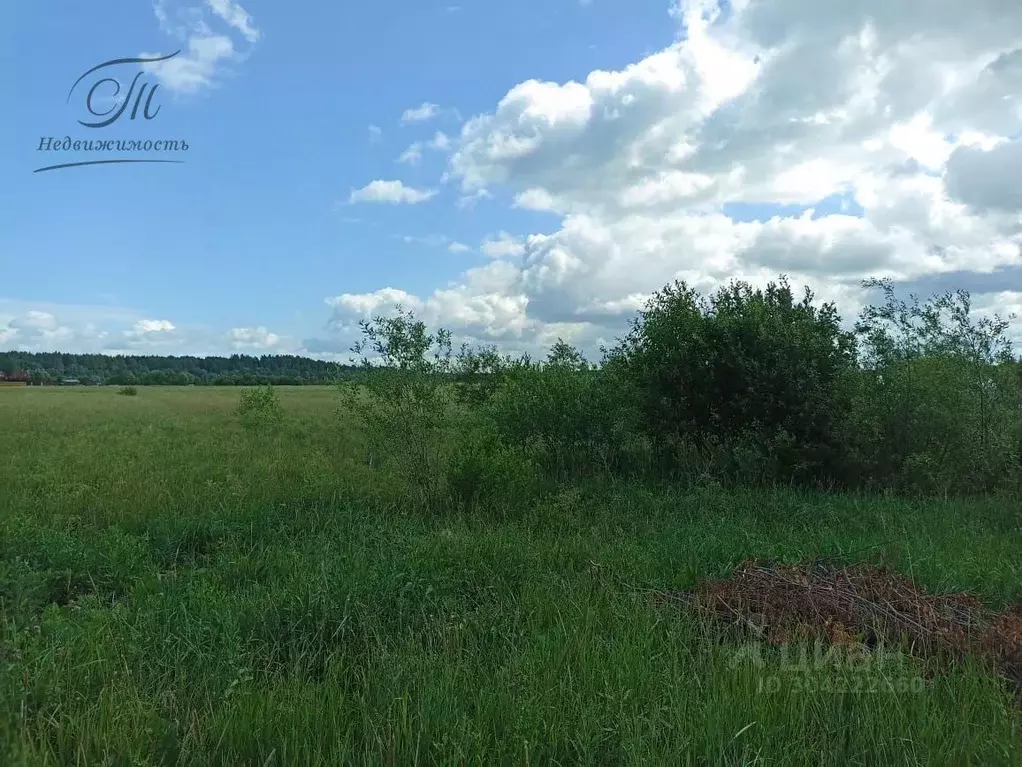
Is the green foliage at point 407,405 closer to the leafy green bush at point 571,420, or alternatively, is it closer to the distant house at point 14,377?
the leafy green bush at point 571,420

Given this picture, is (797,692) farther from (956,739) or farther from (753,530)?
(753,530)

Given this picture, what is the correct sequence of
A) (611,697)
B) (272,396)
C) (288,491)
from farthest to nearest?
1. (272,396)
2. (288,491)
3. (611,697)

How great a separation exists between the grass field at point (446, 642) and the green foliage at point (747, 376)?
2.45 m

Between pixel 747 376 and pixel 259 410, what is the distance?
2000 centimetres

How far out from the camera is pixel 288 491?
33.3 ft

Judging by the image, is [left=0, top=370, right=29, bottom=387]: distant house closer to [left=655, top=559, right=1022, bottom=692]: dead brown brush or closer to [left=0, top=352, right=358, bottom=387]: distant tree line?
[left=0, top=352, right=358, bottom=387]: distant tree line

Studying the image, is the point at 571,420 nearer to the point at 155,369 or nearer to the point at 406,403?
the point at 406,403

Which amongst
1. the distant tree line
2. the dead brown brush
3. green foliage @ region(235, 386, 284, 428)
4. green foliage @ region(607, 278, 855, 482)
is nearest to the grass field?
the dead brown brush

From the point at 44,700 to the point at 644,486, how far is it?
9.13 metres

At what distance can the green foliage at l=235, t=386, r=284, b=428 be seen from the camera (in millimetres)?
24422

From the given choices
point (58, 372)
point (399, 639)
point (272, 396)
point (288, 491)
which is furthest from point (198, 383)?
point (399, 639)

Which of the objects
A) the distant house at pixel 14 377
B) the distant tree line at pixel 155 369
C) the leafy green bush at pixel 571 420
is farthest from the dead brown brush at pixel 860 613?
the distant house at pixel 14 377

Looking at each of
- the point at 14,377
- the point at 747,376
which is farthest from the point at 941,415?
the point at 14,377

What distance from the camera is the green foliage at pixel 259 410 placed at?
24.4 metres
